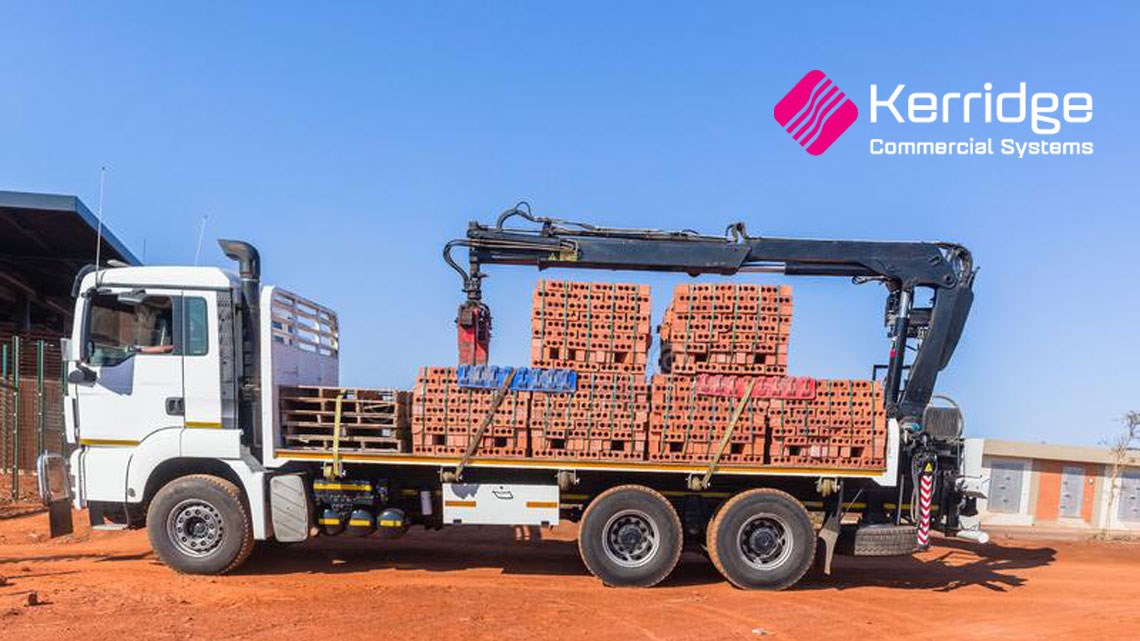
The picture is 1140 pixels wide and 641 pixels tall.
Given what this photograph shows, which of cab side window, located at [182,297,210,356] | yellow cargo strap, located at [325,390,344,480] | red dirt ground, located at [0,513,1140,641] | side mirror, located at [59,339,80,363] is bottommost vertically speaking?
red dirt ground, located at [0,513,1140,641]

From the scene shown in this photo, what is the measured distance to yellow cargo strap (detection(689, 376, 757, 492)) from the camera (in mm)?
8727

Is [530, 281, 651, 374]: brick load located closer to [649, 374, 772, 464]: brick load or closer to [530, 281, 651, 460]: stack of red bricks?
[530, 281, 651, 460]: stack of red bricks

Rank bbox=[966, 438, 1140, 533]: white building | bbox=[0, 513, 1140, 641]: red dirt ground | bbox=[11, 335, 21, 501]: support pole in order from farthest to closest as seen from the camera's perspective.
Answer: bbox=[966, 438, 1140, 533]: white building
bbox=[11, 335, 21, 501]: support pole
bbox=[0, 513, 1140, 641]: red dirt ground

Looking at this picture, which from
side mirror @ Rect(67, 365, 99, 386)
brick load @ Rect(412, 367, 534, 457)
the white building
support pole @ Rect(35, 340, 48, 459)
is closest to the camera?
side mirror @ Rect(67, 365, 99, 386)

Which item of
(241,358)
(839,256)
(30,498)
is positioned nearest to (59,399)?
(30,498)

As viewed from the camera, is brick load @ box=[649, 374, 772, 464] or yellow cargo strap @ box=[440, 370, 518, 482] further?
brick load @ box=[649, 374, 772, 464]

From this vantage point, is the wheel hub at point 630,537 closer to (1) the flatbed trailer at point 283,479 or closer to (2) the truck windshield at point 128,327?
(1) the flatbed trailer at point 283,479

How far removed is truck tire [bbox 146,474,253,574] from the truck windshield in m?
1.58

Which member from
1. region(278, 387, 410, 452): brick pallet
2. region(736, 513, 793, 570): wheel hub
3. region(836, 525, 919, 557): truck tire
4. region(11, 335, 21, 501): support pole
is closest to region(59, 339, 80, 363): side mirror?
region(278, 387, 410, 452): brick pallet

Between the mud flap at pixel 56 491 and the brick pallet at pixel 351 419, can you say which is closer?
the mud flap at pixel 56 491

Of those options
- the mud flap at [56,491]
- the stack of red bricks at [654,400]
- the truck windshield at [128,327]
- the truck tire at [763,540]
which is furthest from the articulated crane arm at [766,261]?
the mud flap at [56,491]

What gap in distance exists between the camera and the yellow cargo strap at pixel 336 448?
29.0 feet

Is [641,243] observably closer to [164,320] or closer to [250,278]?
[250,278]

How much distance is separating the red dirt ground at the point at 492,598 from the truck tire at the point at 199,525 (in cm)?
23
